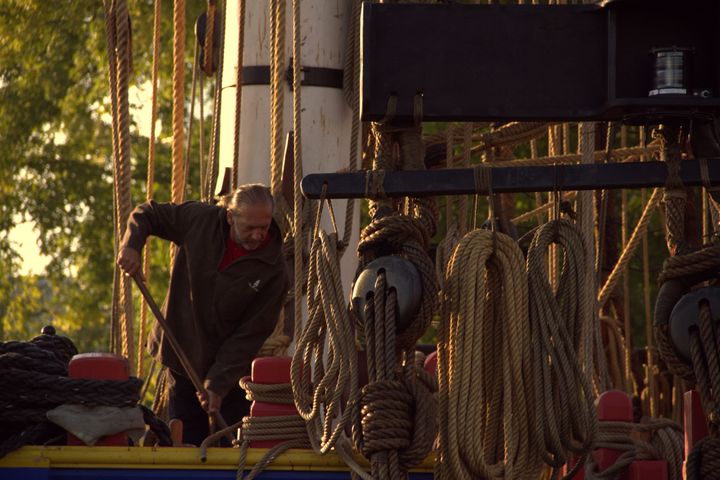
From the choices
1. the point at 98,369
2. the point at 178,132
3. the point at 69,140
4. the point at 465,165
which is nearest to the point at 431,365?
the point at 98,369

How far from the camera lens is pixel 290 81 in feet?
22.5

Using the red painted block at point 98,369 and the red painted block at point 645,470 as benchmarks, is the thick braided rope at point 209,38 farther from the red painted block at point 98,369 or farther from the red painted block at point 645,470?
the red painted block at point 645,470

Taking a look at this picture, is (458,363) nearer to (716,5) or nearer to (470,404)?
(470,404)

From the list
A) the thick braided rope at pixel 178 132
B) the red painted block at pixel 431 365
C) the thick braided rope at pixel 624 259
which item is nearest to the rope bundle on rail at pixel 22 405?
the red painted block at pixel 431 365

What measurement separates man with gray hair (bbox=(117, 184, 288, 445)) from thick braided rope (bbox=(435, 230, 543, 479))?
1880 millimetres

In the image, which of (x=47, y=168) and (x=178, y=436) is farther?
(x=47, y=168)

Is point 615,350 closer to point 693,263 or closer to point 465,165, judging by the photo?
point 465,165

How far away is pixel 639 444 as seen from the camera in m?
5.14

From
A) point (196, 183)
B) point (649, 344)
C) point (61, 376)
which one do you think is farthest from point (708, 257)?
point (196, 183)

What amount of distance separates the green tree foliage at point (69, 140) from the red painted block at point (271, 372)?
10.5 meters

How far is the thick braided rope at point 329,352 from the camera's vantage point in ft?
15.0

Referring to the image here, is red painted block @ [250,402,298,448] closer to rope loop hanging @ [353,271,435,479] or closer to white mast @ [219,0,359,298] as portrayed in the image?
rope loop hanging @ [353,271,435,479]

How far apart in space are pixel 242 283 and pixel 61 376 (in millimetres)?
1515

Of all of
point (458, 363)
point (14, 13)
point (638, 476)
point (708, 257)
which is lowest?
point (638, 476)
